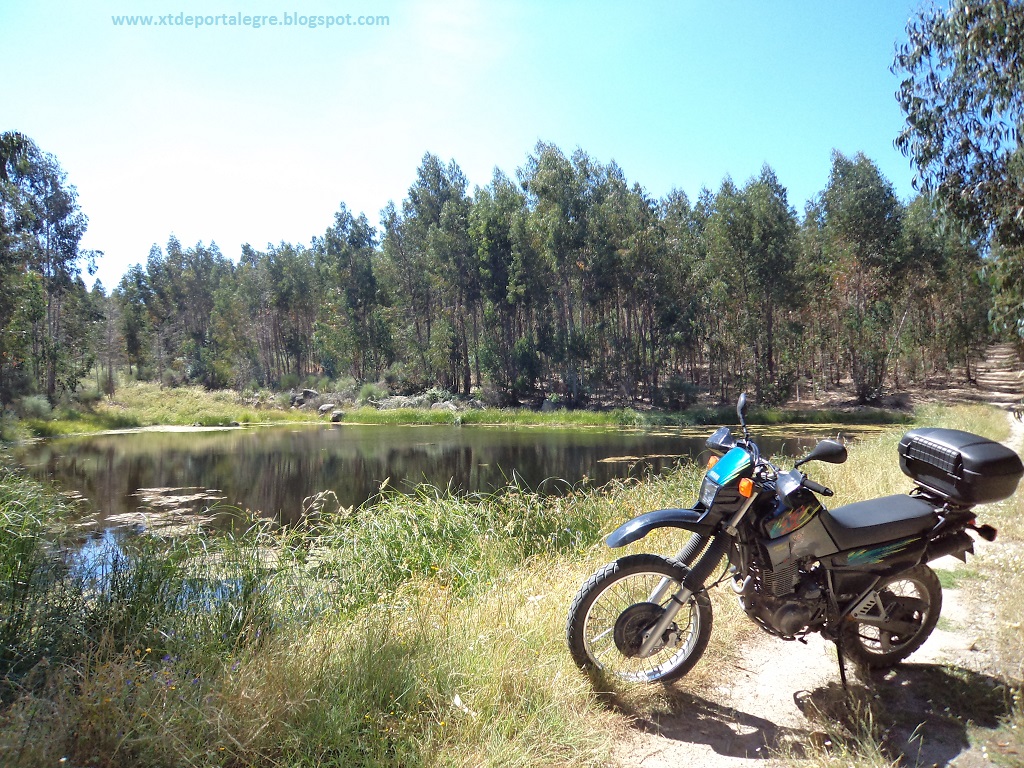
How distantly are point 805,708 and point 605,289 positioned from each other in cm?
3541

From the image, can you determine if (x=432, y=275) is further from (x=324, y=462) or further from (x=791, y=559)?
(x=791, y=559)

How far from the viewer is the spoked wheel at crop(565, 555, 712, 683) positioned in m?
3.08

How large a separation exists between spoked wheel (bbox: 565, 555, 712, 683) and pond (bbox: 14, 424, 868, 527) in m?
5.73

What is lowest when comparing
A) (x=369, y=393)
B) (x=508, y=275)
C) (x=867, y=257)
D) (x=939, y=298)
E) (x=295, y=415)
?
(x=295, y=415)

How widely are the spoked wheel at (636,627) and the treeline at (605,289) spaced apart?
25.7 metres

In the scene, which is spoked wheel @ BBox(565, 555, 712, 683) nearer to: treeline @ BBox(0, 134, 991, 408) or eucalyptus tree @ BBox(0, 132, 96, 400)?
treeline @ BBox(0, 134, 991, 408)

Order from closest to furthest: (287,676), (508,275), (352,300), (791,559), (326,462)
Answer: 1. (287,676)
2. (791,559)
3. (326,462)
4. (508,275)
5. (352,300)

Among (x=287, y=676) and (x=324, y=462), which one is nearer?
(x=287, y=676)

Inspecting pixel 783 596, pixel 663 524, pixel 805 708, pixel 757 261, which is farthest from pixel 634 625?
pixel 757 261

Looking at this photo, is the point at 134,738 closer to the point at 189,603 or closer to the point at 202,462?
the point at 189,603

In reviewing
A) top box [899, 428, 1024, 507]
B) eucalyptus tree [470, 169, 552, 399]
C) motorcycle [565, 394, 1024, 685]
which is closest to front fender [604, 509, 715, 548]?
motorcycle [565, 394, 1024, 685]

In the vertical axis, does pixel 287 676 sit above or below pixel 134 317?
below

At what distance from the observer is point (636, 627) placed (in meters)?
3.10

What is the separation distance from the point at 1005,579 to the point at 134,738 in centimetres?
519
